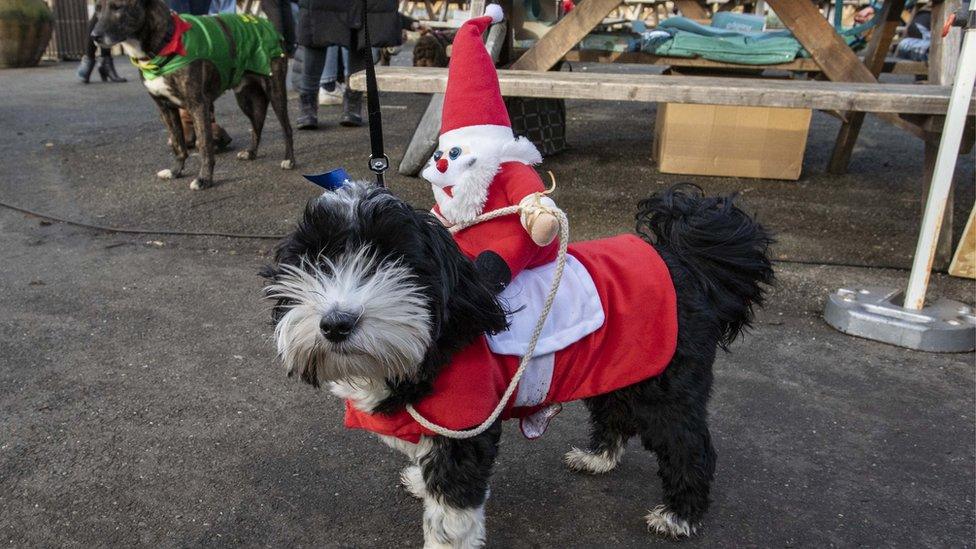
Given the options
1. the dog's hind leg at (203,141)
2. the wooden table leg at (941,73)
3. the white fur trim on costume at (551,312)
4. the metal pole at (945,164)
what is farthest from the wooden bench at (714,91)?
the white fur trim on costume at (551,312)

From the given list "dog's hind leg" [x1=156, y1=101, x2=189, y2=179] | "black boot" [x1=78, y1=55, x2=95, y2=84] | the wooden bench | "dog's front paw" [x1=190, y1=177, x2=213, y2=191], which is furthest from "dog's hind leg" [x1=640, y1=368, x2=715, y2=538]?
"black boot" [x1=78, y1=55, x2=95, y2=84]

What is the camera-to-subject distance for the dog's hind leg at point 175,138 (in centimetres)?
605

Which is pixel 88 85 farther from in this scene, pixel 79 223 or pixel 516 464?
pixel 516 464

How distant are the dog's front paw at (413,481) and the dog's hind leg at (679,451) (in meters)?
0.74

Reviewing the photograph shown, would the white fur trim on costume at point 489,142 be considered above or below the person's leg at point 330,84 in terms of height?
above

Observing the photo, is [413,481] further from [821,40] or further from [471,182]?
[821,40]

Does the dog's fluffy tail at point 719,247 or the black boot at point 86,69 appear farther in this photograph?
the black boot at point 86,69

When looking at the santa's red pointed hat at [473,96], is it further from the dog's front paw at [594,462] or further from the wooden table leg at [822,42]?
the wooden table leg at [822,42]

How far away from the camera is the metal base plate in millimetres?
3766

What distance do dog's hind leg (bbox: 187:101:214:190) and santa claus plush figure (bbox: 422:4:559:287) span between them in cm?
403

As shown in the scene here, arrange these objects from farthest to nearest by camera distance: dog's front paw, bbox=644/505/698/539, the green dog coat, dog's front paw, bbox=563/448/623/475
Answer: the green dog coat
dog's front paw, bbox=563/448/623/475
dog's front paw, bbox=644/505/698/539

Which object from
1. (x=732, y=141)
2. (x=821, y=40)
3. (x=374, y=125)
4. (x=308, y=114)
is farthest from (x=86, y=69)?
(x=374, y=125)

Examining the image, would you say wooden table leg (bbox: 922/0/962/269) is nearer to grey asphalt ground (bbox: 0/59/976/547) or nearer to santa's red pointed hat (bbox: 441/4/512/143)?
grey asphalt ground (bbox: 0/59/976/547)

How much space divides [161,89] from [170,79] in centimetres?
13
